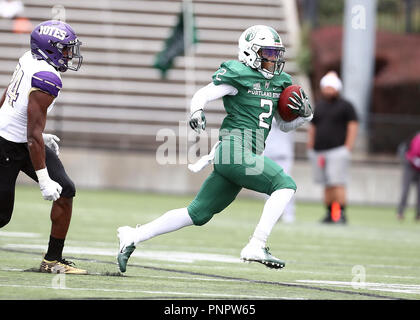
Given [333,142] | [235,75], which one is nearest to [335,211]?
[333,142]

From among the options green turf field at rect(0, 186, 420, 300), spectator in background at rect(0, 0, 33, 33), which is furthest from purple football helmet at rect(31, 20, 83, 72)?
spectator in background at rect(0, 0, 33, 33)

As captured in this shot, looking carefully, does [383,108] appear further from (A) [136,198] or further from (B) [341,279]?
(B) [341,279]

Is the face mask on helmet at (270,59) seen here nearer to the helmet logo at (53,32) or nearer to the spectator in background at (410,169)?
the helmet logo at (53,32)

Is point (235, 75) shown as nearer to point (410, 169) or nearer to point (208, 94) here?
point (208, 94)

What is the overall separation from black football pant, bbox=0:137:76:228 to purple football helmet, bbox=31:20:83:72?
0.61 meters

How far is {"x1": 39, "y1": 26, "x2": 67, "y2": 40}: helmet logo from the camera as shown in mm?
7242

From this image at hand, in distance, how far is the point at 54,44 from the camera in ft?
23.7

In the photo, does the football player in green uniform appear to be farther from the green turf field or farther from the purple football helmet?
the purple football helmet

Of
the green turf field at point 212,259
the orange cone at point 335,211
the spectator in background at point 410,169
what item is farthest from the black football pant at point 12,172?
the spectator in background at point 410,169

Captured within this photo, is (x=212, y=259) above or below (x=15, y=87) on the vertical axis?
below

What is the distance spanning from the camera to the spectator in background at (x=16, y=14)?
2163 centimetres

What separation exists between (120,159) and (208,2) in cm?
781

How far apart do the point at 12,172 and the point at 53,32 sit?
982 millimetres
